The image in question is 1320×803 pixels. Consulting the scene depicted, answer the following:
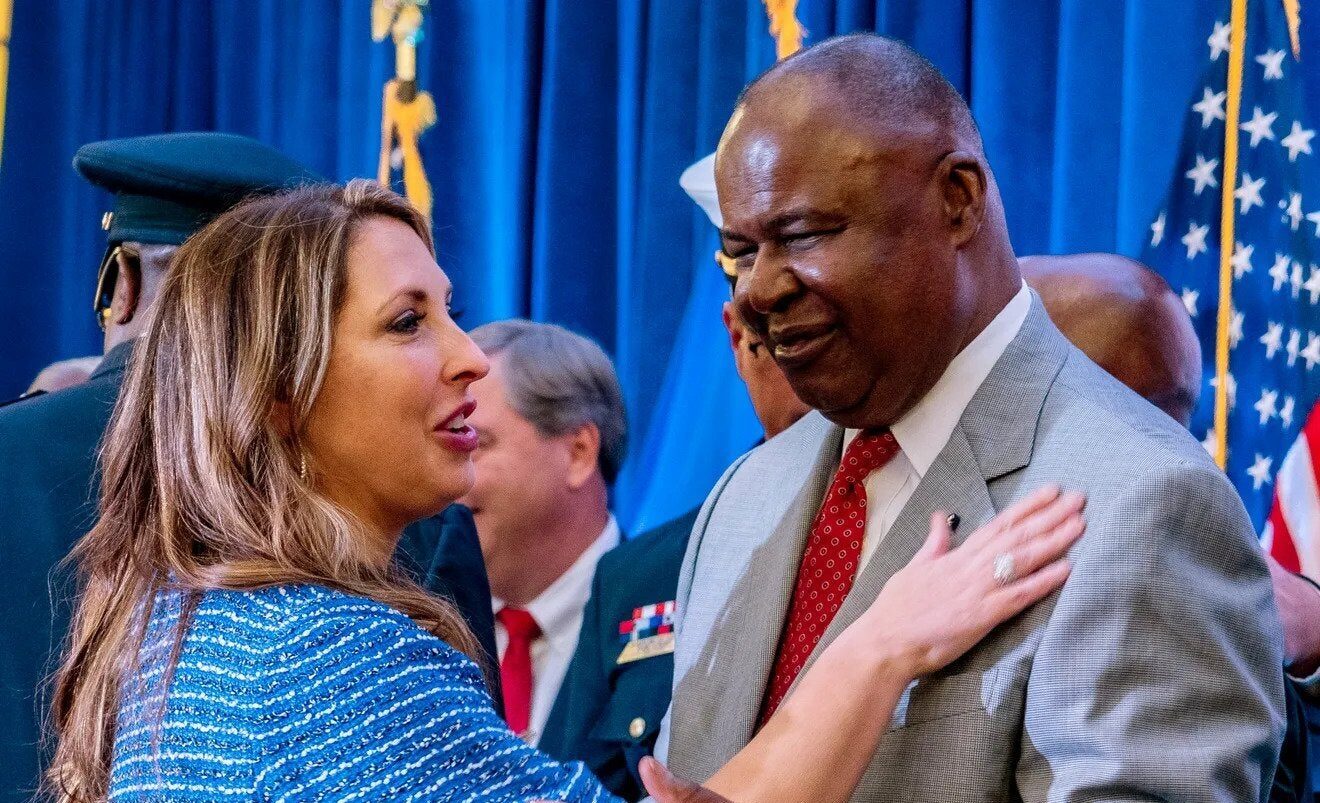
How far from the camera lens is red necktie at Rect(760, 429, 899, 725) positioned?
5.73ft

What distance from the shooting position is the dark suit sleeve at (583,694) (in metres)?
2.46

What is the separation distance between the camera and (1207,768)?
1.39 meters

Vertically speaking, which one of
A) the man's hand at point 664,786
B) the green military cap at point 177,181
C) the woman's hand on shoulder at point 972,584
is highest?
the green military cap at point 177,181

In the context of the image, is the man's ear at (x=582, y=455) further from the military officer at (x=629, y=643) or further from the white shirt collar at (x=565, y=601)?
the military officer at (x=629, y=643)

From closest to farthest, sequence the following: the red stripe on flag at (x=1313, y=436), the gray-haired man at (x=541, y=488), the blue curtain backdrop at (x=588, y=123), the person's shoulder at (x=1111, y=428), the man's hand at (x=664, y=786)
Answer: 1. the man's hand at (x=664, y=786)
2. the person's shoulder at (x=1111, y=428)
3. the red stripe on flag at (x=1313, y=436)
4. the blue curtain backdrop at (x=588, y=123)
5. the gray-haired man at (x=541, y=488)

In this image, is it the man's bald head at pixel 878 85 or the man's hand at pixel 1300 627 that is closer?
the man's bald head at pixel 878 85

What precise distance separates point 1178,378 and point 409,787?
123 cm

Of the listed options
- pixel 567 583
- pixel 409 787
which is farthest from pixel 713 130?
pixel 409 787

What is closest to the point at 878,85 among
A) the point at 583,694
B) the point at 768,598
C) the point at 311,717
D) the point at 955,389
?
the point at 955,389

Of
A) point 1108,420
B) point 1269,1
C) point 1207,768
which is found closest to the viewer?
point 1207,768

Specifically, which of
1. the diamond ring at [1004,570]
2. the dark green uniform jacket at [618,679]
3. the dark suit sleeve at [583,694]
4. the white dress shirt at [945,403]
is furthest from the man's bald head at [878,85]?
the dark suit sleeve at [583,694]

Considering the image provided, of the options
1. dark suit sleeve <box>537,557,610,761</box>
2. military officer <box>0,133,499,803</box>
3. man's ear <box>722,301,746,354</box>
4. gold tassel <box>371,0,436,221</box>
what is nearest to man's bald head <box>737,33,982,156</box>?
military officer <box>0,133,499,803</box>

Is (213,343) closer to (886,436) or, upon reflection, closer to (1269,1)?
(886,436)

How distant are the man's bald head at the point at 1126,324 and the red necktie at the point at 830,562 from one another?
0.48 metres
